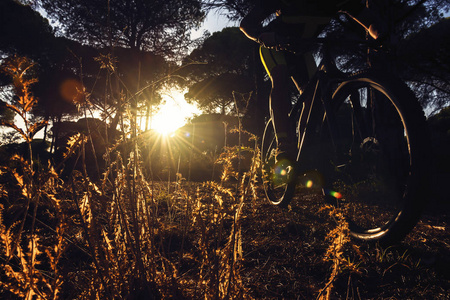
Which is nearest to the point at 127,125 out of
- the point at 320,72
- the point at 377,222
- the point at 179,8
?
the point at 320,72

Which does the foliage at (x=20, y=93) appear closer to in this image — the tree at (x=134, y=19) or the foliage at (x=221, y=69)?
the tree at (x=134, y=19)

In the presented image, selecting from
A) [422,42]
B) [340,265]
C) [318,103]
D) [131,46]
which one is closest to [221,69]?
[131,46]

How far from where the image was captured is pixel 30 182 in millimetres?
731

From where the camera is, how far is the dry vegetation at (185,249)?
76cm

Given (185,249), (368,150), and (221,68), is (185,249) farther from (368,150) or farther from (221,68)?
(221,68)

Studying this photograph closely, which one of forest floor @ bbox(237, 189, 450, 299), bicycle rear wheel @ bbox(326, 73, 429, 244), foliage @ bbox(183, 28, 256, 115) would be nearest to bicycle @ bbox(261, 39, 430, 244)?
bicycle rear wheel @ bbox(326, 73, 429, 244)

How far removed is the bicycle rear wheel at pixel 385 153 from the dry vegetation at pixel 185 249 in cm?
23

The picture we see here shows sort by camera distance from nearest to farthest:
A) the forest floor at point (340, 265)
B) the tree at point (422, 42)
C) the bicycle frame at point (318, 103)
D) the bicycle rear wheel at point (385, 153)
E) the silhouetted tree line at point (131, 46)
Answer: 1. the forest floor at point (340, 265)
2. the bicycle rear wheel at point (385, 153)
3. the bicycle frame at point (318, 103)
4. the tree at point (422, 42)
5. the silhouetted tree line at point (131, 46)

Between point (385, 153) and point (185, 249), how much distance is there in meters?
1.36

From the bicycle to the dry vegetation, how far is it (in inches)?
7.5

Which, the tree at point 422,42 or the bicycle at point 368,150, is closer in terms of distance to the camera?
the bicycle at point 368,150

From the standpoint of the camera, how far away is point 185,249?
1680 mm

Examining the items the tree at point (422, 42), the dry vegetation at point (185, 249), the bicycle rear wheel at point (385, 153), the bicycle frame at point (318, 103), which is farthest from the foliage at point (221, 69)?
the dry vegetation at point (185, 249)

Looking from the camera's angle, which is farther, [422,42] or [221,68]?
[221,68]
